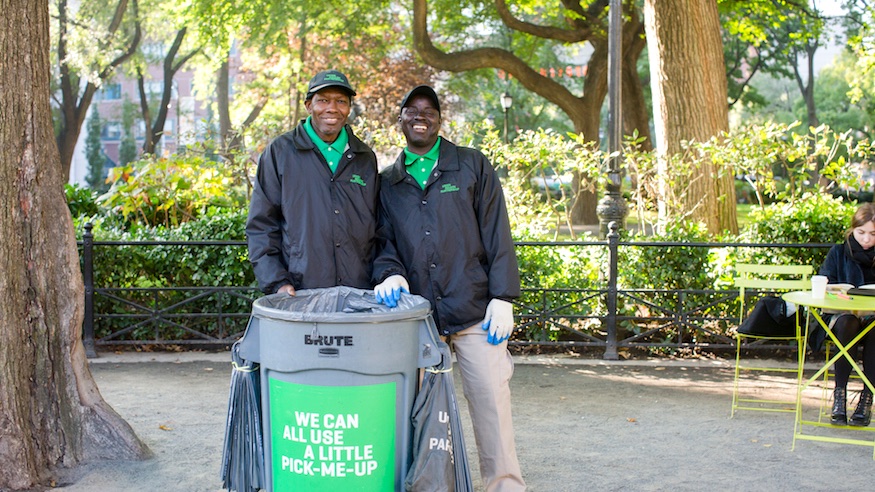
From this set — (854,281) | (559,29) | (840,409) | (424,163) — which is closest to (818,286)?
(854,281)

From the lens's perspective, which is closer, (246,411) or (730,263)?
(246,411)

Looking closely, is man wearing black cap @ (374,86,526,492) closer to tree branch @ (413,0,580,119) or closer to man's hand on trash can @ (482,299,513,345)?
man's hand on trash can @ (482,299,513,345)

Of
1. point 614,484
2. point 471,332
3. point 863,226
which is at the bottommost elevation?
point 614,484

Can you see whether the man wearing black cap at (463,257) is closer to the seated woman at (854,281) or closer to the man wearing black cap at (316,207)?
the man wearing black cap at (316,207)

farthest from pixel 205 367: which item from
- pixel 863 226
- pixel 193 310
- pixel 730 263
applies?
pixel 863 226

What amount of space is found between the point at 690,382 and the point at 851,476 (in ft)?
7.13

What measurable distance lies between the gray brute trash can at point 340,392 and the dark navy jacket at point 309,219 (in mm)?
676

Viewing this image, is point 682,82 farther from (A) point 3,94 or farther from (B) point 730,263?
(A) point 3,94

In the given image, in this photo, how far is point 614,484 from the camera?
4711mm

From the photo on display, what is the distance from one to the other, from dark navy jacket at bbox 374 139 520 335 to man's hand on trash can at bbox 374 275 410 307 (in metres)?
0.20

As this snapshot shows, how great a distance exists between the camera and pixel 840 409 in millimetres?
5777

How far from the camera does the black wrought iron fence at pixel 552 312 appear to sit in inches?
305

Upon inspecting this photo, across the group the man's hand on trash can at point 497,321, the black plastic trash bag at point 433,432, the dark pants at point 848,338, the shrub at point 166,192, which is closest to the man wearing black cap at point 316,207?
the man's hand on trash can at point 497,321

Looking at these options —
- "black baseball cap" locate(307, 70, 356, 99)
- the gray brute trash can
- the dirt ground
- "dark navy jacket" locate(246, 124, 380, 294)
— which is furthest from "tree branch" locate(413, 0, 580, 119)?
the gray brute trash can
